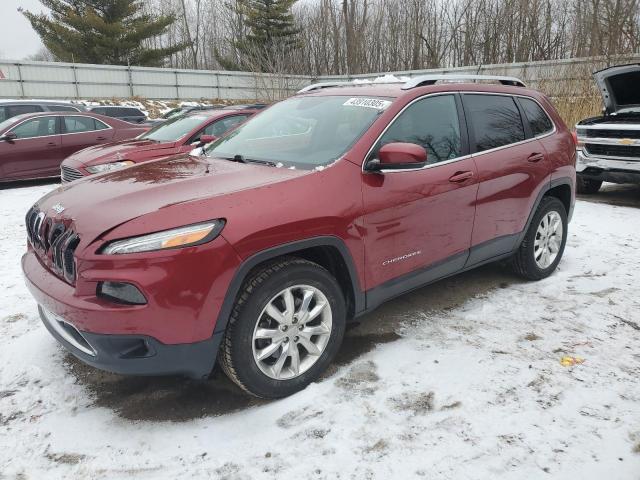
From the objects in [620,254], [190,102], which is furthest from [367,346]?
[190,102]

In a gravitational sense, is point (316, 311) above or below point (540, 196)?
below

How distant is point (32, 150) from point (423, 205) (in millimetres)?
8924

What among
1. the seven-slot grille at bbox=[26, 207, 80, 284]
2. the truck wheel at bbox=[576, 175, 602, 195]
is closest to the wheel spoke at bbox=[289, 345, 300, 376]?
the seven-slot grille at bbox=[26, 207, 80, 284]

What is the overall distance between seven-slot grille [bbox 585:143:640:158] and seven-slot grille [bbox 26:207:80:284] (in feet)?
24.5

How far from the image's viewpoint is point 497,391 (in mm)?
2756

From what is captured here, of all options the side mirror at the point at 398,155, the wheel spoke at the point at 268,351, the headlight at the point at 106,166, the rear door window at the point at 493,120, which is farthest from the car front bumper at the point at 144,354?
the headlight at the point at 106,166

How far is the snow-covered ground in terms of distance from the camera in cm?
224

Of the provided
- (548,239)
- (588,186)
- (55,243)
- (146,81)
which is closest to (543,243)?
(548,239)

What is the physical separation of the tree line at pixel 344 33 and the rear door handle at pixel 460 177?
21.1 meters

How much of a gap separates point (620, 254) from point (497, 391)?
3274mm

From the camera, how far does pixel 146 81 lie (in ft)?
94.0

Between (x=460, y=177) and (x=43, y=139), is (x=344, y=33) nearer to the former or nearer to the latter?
(x=43, y=139)

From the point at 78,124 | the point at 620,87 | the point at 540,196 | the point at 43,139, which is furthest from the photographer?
the point at 78,124

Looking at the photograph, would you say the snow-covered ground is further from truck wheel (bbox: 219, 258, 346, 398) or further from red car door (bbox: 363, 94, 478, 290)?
red car door (bbox: 363, 94, 478, 290)
